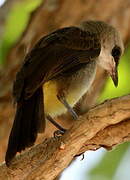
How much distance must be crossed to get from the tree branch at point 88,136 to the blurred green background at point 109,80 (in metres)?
1.96

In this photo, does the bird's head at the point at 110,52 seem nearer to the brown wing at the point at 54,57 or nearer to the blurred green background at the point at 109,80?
the brown wing at the point at 54,57

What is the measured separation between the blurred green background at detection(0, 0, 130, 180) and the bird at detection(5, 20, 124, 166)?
937 mm

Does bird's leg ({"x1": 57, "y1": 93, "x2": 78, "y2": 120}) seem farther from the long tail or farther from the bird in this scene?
the long tail

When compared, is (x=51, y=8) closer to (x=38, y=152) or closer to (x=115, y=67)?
(x=115, y=67)

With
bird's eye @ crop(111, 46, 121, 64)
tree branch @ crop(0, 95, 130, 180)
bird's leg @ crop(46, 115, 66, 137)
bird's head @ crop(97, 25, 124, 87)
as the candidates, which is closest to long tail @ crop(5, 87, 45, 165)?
tree branch @ crop(0, 95, 130, 180)

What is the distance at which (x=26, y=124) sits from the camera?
4.43 metres

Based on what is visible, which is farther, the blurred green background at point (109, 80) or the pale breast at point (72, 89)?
the blurred green background at point (109, 80)

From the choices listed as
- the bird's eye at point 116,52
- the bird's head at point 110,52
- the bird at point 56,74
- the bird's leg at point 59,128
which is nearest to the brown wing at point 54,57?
the bird at point 56,74

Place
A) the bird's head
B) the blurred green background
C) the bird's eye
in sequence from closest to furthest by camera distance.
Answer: the bird's head → the bird's eye → the blurred green background

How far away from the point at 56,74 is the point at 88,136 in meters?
0.70

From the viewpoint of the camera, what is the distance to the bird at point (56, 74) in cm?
445

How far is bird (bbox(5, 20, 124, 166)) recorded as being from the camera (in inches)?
175

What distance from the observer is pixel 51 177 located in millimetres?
4199

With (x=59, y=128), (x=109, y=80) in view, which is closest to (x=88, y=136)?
(x=59, y=128)
